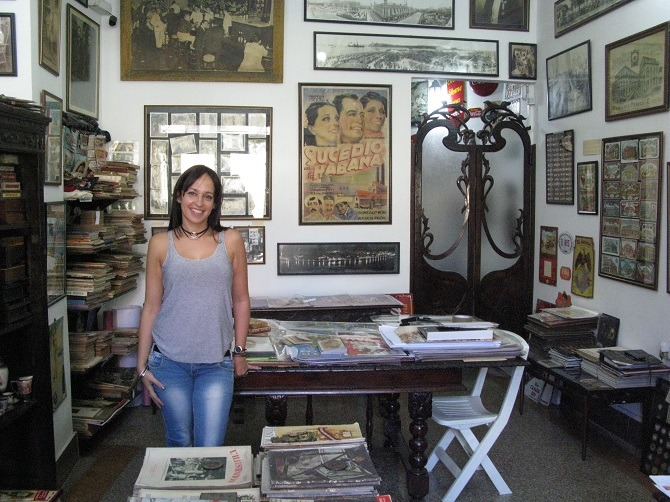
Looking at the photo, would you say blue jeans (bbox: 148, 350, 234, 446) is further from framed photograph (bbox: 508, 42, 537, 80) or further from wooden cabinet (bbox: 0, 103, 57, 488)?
framed photograph (bbox: 508, 42, 537, 80)

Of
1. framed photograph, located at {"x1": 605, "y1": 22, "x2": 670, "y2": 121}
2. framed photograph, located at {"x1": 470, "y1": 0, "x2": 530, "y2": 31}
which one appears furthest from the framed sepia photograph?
framed photograph, located at {"x1": 605, "y1": 22, "x2": 670, "y2": 121}

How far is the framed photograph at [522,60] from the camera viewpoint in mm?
5746

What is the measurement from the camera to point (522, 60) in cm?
576

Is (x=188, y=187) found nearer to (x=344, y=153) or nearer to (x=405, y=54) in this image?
(x=344, y=153)

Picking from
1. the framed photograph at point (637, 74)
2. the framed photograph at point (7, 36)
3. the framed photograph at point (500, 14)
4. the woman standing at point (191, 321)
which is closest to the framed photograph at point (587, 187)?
the framed photograph at point (637, 74)

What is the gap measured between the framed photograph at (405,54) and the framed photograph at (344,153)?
0.20 m

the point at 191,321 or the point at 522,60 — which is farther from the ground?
the point at 522,60

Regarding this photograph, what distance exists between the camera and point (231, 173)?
543 centimetres

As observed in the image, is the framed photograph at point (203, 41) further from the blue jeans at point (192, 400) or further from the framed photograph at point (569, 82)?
the blue jeans at point (192, 400)

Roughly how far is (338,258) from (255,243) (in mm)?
721

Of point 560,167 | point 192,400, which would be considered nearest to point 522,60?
point 560,167

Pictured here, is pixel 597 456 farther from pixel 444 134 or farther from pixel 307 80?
pixel 307 80

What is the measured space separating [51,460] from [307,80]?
3526 mm

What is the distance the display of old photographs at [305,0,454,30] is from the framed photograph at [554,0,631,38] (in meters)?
0.88
